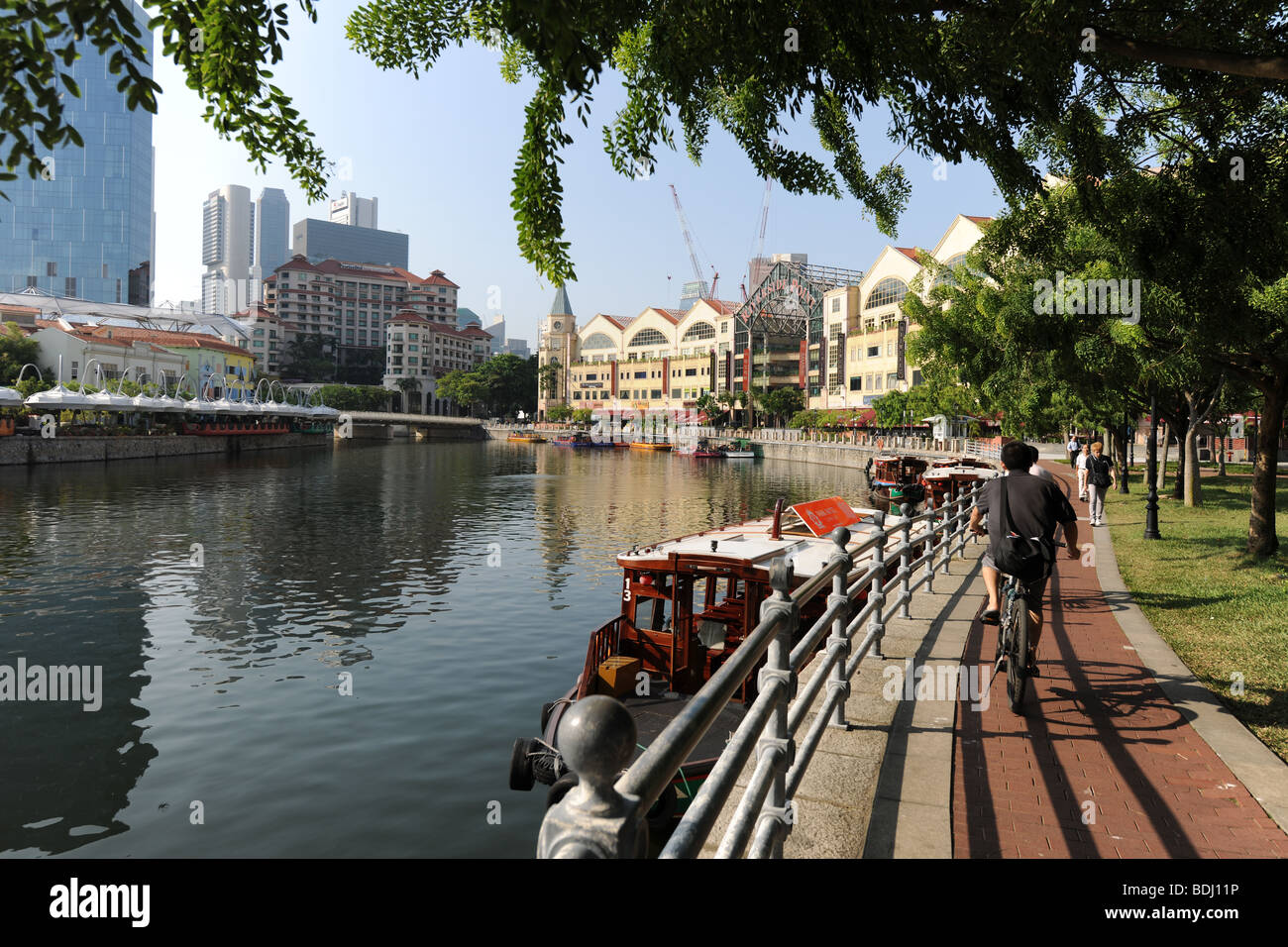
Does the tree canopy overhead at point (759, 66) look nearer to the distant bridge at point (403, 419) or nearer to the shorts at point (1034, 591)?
the shorts at point (1034, 591)

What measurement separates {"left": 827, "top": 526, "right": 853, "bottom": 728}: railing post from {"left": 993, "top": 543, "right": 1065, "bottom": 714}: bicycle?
1.77 meters

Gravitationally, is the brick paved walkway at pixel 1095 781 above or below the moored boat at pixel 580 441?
below

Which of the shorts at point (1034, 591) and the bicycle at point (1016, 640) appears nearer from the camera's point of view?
the bicycle at point (1016, 640)

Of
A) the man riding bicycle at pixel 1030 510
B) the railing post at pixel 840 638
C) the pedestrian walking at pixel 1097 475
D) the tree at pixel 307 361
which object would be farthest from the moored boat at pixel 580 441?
the railing post at pixel 840 638

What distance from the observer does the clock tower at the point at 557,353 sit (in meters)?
154

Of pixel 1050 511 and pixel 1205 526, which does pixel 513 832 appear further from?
pixel 1205 526

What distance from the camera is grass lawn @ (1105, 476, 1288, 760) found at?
25.7 ft

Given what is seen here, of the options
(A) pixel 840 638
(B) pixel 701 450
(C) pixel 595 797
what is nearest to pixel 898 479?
(A) pixel 840 638

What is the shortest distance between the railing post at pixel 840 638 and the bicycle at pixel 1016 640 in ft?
5.80

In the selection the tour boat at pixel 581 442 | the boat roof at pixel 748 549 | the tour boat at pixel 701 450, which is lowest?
the boat roof at pixel 748 549

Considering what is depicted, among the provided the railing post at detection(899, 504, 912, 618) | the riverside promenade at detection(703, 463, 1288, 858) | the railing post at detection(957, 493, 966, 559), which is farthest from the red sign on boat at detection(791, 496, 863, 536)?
the railing post at detection(957, 493, 966, 559)

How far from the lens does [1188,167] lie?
34.0 ft

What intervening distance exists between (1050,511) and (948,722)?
90.9 inches

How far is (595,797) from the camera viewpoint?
1913 mm
